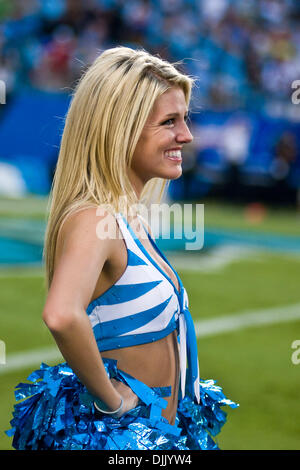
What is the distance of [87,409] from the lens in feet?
6.57

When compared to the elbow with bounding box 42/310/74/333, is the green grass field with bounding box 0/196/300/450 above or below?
above

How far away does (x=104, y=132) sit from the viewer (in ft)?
6.48

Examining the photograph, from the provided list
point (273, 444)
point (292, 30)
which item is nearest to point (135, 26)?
point (292, 30)

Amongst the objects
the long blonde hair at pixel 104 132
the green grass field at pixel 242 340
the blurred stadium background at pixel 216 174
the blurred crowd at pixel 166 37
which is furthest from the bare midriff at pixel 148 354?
the blurred crowd at pixel 166 37

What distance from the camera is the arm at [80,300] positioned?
1778mm

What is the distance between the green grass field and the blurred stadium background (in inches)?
0.6

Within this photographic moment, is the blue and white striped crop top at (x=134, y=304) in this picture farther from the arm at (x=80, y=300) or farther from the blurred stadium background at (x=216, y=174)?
the blurred stadium background at (x=216, y=174)

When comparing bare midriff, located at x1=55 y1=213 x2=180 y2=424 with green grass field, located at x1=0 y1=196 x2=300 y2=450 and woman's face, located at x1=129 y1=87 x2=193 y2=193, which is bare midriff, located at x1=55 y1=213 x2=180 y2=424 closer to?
woman's face, located at x1=129 y1=87 x2=193 y2=193

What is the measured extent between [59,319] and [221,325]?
4715mm

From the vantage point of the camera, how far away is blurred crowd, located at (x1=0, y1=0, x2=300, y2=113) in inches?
717

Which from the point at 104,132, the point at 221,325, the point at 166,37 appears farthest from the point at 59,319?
the point at 166,37

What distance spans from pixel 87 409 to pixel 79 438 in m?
0.09

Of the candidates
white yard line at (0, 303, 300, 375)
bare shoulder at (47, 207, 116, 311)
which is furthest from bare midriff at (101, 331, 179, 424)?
white yard line at (0, 303, 300, 375)

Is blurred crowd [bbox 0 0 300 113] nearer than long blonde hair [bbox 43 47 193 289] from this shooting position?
No
